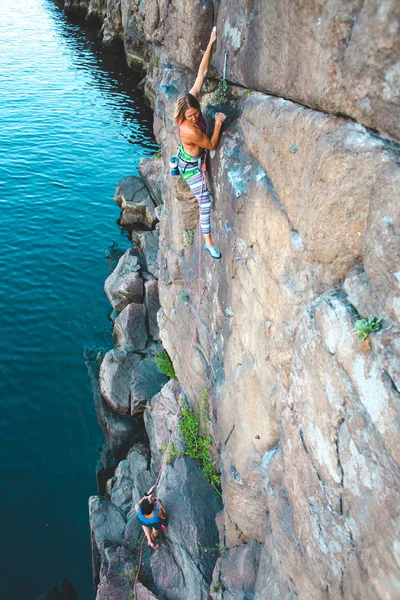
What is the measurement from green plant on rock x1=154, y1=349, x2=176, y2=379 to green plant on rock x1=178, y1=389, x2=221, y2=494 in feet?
8.75

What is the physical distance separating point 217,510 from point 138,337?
8065mm

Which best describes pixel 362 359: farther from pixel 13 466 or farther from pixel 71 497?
pixel 13 466

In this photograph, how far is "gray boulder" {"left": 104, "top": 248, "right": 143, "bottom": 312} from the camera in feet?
59.1

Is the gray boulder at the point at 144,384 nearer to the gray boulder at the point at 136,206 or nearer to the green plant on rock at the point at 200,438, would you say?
the green plant on rock at the point at 200,438

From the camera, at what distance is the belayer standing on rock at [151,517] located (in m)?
9.58

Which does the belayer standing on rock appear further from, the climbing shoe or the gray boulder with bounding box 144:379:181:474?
the climbing shoe

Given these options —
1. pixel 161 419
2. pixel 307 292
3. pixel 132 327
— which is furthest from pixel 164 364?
pixel 307 292

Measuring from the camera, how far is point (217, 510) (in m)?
10.1

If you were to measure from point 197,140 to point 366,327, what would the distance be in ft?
15.7

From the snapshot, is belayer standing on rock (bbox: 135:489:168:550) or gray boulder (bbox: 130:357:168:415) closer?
belayer standing on rock (bbox: 135:489:168:550)

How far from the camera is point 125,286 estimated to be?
1798 cm

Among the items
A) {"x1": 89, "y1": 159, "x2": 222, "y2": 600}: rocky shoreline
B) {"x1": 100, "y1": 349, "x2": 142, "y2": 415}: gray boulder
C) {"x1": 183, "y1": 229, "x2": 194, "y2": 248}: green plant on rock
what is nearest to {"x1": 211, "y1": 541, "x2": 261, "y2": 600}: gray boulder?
{"x1": 89, "y1": 159, "x2": 222, "y2": 600}: rocky shoreline

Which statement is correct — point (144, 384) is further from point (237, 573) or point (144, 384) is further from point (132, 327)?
point (237, 573)

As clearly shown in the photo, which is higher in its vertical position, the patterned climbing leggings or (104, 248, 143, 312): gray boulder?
the patterned climbing leggings
